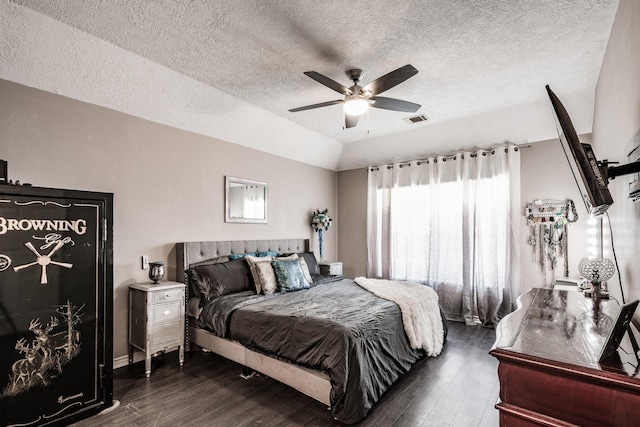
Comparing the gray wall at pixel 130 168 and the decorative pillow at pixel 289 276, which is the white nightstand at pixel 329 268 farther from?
the decorative pillow at pixel 289 276

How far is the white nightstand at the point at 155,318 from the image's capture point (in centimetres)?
307

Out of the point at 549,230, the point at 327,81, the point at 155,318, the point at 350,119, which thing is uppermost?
the point at 327,81

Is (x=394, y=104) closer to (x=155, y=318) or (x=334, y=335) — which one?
(x=334, y=335)

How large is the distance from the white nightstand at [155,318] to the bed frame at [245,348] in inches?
11.7

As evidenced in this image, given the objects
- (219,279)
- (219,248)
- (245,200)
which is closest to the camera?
(219,279)

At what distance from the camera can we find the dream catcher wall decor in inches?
162

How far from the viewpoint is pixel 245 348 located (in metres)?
2.97

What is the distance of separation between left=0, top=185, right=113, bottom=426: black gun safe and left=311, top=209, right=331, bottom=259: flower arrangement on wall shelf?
3.56 metres

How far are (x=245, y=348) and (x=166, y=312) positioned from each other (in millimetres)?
936

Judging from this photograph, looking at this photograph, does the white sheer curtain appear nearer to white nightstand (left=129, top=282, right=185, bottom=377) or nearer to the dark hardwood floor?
the dark hardwood floor

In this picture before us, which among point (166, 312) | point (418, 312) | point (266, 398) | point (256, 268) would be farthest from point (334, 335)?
point (166, 312)

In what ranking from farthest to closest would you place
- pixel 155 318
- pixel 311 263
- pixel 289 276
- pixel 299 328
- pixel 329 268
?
pixel 329 268 < pixel 311 263 < pixel 289 276 < pixel 155 318 < pixel 299 328

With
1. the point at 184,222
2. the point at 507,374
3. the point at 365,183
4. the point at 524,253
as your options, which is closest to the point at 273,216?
the point at 184,222

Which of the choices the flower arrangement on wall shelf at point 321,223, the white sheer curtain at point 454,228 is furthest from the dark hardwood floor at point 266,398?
the flower arrangement on wall shelf at point 321,223
